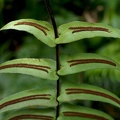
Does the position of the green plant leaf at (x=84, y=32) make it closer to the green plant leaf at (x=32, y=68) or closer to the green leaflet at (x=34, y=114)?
the green plant leaf at (x=32, y=68)

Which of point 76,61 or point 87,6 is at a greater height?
point 87,6

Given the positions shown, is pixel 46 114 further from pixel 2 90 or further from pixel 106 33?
pixel 2 90

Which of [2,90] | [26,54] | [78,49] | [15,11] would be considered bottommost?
[2,90]

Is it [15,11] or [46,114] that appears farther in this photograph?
[15,11]

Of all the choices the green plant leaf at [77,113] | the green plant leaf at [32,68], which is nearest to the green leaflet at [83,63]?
the green plant leaf at [32,68]

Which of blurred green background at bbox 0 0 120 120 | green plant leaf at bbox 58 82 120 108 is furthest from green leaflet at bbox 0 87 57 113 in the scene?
blurred green background at bbox 0 0 120 120

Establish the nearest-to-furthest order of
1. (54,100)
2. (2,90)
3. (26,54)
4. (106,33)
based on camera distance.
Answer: (106,33) → (54,100) → (2,90) → (26,54)

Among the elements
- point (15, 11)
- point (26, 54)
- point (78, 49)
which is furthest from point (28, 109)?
point (15, 11)

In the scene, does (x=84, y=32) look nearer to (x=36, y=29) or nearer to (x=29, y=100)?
(x=36, y=29)
